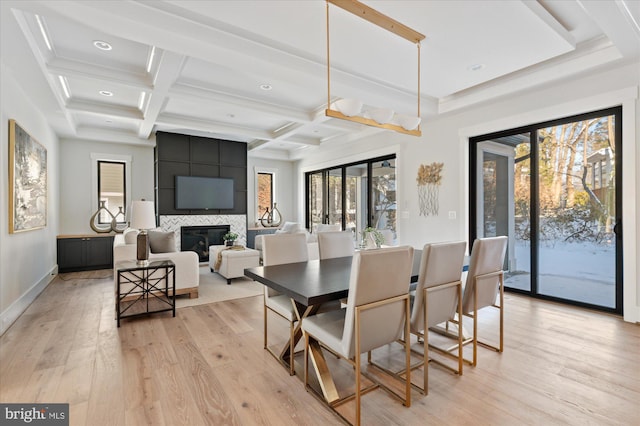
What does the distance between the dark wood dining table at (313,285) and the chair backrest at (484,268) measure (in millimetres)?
426

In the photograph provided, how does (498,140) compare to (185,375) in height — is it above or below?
above

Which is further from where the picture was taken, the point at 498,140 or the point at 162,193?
the point at 162,193

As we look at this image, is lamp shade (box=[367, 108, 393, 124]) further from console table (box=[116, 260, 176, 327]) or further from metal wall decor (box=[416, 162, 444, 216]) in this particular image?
console table (box=[116, 260, 176, 327])

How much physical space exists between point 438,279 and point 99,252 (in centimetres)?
656

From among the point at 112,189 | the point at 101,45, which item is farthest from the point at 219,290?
the point at 112,189

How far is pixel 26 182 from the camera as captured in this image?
12.7ft

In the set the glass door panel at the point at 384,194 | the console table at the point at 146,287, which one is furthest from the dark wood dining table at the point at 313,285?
the glass door panel at the point at 384,194

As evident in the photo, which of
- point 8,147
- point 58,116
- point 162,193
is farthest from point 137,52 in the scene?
point 162,193

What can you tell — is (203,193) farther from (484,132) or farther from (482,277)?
(482,277)

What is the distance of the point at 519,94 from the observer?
3969 millimetres

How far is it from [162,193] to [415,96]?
17.6ft

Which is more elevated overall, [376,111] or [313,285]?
[376,111]

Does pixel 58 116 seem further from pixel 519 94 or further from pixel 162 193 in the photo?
pixel 519 94

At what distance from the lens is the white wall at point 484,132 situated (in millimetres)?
3191
